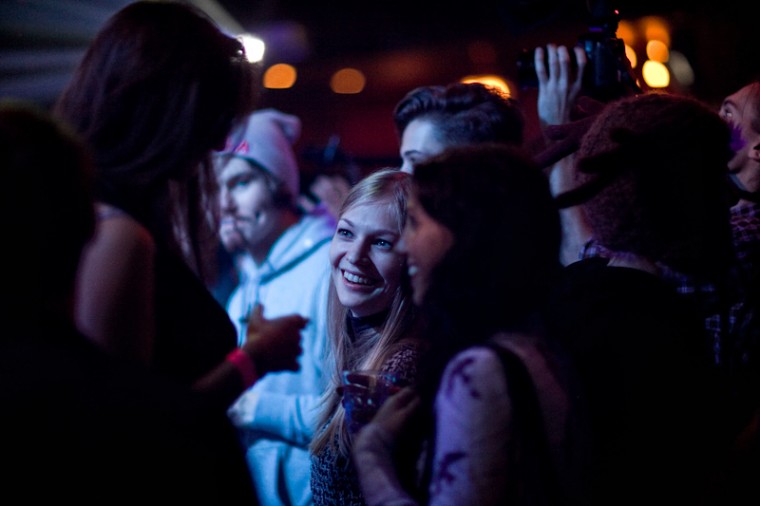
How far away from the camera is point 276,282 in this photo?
312 centimetres

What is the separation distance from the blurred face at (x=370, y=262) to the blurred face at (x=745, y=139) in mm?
1121

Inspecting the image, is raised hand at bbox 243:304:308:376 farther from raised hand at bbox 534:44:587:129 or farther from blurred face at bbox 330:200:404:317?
raised hand at bbox 534:44:587:129

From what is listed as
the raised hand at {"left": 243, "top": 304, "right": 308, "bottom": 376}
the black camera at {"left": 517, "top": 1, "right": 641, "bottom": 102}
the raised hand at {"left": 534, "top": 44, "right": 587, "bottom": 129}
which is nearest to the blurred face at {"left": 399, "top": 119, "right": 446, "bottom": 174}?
the raised hand at {"left": 534, "top": 44, "right": 587, "bottom": 129}

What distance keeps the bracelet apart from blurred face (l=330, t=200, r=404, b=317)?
2.22 ft

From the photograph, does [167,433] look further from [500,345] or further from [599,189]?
[599,189]

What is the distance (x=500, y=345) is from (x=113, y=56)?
931 mm

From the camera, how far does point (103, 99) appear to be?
1.31 metres

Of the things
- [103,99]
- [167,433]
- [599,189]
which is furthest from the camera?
[599,189]

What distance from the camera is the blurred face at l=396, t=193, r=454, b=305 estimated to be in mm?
1248

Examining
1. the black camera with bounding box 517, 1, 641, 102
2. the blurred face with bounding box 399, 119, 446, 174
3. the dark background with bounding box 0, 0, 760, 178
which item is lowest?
the blurred face with bounding box 399, 119, 446, 174

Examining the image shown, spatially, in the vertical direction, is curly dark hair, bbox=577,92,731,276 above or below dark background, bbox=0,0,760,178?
below

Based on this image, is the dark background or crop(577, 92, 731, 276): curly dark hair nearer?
crop(577, 92, 731, 276): curly dark hair

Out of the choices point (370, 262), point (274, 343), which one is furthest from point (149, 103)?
point (370, 262)

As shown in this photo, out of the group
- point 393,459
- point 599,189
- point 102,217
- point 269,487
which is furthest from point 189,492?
point 269,487
